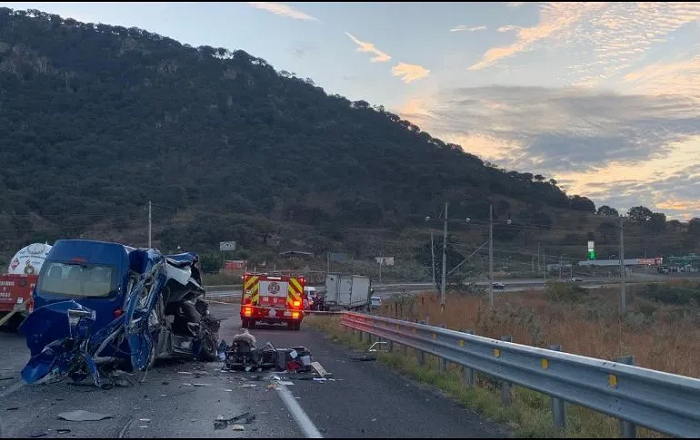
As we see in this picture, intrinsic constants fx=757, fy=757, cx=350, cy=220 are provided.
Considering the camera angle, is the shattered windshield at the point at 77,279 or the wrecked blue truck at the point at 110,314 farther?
the shattered windshield at the point at 77,279

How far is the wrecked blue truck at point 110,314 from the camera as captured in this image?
11336 millimetres

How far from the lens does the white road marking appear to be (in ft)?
26.0

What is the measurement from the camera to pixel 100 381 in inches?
454

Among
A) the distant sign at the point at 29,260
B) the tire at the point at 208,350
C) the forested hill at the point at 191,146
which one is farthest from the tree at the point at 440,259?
the tire at the point at 208,350

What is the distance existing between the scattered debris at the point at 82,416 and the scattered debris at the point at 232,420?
1.36 meters

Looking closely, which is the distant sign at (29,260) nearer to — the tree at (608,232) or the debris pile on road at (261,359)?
the debris pile on road at (261,359)

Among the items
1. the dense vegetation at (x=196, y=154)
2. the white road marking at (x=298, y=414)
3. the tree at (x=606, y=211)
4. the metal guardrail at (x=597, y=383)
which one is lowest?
the white road marking at (x=298, y=414)

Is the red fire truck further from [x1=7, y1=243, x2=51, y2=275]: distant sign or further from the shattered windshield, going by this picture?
the shattered windshield

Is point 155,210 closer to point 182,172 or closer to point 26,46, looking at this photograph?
point 182,172

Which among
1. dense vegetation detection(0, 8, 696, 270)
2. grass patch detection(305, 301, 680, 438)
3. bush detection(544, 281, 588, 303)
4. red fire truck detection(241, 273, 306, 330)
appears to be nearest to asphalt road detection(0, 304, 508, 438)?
grass patch detection(305, 301, 680, 438)

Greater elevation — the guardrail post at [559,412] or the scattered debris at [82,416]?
the guardrail post at [559,412]

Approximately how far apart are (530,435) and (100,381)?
22.4ft

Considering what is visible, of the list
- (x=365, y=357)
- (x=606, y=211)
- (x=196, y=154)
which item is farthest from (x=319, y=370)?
(x=196, y=154)

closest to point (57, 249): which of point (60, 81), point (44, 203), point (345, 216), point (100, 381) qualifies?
point (100, 381)
